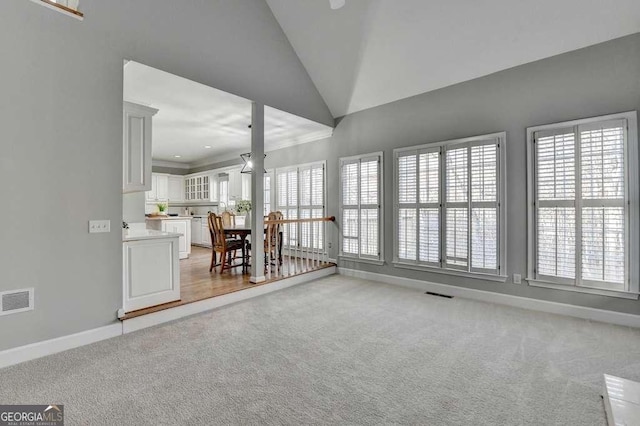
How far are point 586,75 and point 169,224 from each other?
7772 mm

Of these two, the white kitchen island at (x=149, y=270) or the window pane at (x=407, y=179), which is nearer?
the white kitchen island at (x=149, y=270)

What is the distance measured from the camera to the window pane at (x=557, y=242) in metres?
3.27

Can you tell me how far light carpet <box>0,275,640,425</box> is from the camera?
1.74m

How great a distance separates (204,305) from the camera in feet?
11.5

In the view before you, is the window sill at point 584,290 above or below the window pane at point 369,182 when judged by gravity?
below

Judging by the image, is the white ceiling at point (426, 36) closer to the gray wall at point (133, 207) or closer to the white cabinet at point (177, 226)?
the gray wall at point (133, 207)

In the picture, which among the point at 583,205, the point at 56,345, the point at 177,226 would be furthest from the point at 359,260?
the point at 177,226

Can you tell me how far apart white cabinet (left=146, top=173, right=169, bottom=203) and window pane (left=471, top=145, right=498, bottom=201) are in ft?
27.9

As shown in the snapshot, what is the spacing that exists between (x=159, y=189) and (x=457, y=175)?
8.40 m

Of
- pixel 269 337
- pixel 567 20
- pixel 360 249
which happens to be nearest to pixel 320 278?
pixel 360 249

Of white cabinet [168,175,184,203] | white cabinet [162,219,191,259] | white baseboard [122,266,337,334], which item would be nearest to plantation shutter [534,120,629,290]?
white baseboard [122,266,337,334]

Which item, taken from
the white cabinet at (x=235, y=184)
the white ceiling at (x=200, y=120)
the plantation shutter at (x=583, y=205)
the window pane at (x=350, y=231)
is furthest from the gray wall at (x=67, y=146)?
the white cabinet at (x=235, y=184)

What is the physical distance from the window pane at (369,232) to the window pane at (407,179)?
58cm

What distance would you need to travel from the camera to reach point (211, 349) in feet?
8.30
